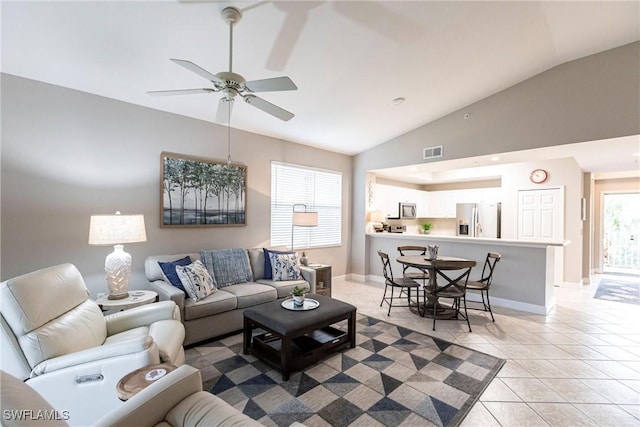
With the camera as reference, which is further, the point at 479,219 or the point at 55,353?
the point at 479,219

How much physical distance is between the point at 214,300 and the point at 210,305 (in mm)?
69

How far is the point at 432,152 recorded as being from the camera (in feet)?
16.6

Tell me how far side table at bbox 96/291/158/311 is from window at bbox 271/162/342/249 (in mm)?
2323

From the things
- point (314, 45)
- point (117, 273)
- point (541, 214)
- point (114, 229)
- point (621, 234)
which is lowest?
point (117, 273)

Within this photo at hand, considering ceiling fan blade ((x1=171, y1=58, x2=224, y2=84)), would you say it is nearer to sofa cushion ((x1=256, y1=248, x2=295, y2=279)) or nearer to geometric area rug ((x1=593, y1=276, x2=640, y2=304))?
sofa cushion ((x1=256, y1=248, x2=295, y2=279))

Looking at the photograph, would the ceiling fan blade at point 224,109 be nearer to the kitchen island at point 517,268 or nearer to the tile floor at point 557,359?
the tile floor at point 557,359

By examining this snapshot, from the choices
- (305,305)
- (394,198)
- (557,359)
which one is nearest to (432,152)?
(394,198)

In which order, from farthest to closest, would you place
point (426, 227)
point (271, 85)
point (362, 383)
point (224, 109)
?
point (426, 227), point (224, 109), point (362, 383), point (271, 85)

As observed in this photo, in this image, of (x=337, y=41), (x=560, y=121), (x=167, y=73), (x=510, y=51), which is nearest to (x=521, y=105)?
(x=560, y=121)

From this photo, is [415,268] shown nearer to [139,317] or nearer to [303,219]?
[303,219]

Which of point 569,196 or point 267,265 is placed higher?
point 569,196

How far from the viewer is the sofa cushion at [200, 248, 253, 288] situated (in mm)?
3705

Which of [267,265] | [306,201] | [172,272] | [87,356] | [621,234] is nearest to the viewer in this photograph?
[87,356]

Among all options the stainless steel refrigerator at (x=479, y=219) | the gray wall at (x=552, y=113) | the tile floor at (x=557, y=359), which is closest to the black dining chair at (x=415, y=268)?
the tile floor at (x=557, y=359)
